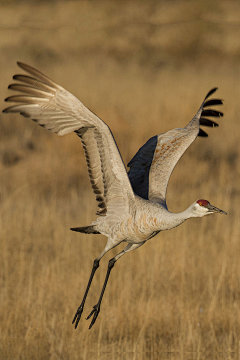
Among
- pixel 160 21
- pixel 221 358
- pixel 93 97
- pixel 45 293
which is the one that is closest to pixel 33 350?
pixel 45 293

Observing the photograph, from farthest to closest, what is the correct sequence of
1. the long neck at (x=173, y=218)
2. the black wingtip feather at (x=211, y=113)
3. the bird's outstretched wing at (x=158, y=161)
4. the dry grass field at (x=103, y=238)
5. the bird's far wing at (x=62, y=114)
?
1. the dry grass field at (x=103, y=238)
2. the black wingtip feather at (x=211, y=113)
3. the bird's outstretched wing at (x=158, y=161)
4. the long neck at (x=173, y=218)
5. the bird's far wing at (x=62, y=114)

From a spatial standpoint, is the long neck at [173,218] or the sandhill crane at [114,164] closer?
the sandhill crane at [114,164]

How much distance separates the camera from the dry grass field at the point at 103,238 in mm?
7656

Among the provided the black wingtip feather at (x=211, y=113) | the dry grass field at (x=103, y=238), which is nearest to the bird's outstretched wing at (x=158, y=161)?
the black wingtip feather at (x=211, y=113)

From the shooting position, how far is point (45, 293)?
825 cm

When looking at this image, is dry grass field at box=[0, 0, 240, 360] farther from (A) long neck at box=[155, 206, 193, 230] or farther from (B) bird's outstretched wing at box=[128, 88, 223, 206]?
(A) long neck at box=[155, 206, 193, 230]

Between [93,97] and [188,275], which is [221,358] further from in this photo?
[93,97]

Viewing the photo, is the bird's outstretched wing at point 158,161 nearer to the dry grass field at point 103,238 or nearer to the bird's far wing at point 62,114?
the bird's far wing at point 62,114

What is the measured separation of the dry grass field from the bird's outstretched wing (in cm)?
215

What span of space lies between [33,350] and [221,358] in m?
2.40

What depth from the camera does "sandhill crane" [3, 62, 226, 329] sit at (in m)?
5.37

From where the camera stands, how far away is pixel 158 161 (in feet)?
22.0

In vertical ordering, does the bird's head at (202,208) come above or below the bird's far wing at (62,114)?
below

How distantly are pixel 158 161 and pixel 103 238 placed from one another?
134 inches
